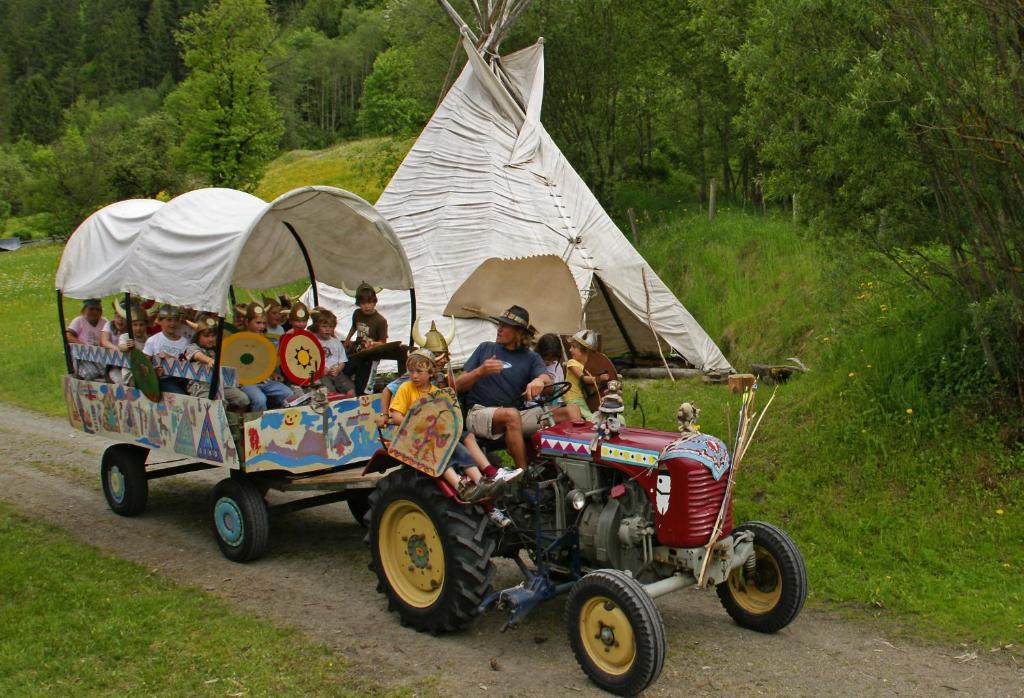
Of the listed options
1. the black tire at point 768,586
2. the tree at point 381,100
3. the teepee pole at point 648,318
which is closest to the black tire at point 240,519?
the black tire at point 768,586

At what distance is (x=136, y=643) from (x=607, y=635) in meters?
2.86

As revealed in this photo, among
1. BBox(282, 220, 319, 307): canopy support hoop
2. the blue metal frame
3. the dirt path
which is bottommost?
the dirt path

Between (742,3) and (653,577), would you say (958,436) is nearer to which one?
(653,577)

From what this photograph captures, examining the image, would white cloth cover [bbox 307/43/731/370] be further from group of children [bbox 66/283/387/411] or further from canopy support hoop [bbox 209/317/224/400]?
canopy support hoop [bbox 209/317/224/400]

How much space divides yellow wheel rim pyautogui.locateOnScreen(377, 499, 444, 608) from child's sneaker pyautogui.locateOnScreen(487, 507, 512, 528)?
38 cm

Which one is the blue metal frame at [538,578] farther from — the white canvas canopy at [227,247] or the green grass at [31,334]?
the green grass at [31,334]

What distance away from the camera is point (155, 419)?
8.47 m

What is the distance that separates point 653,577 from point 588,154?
1712 centimetres

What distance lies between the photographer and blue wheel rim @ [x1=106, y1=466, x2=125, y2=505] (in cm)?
919

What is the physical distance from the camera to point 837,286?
31.8ft

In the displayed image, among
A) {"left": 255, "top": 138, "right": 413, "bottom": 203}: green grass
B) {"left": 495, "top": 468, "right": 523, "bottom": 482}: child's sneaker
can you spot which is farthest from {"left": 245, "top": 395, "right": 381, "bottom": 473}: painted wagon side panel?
{"left": 255, "top": 138, "right": 413, "bottom": 203}: green grass

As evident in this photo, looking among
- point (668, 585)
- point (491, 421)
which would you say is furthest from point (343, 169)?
point (668, 585)

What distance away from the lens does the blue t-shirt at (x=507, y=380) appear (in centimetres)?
696

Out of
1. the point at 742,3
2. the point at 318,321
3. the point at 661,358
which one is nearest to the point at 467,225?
the point at 661,358
